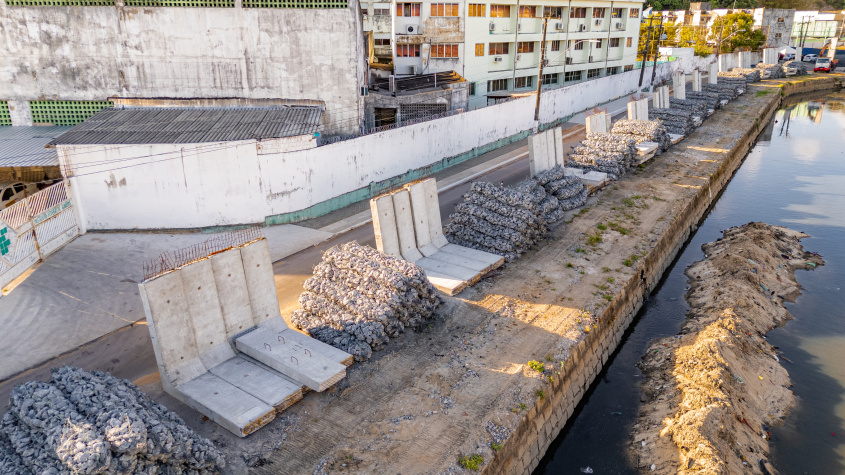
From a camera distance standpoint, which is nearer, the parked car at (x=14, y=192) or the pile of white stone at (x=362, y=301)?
the pile of white stone at (x=362, y=301)

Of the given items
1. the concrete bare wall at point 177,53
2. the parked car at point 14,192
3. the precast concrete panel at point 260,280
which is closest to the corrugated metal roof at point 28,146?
the parked car at point 14,192

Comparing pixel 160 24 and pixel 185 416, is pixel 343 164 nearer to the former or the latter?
pixel 160 24

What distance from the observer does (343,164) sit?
1006 inches

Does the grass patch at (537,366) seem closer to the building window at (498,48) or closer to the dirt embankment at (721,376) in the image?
the dirt embankment at (721,376)

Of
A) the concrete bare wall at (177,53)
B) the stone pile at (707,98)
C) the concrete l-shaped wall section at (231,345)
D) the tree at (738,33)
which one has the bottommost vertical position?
the concrete l-shaped wall section at (231,345)

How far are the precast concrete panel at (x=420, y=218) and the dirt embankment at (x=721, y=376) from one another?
852 centimetres

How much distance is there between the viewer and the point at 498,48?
172ft

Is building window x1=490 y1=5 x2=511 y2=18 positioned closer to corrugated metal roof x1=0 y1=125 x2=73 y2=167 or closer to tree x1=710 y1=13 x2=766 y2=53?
corrugated metal roof x1=0 y1=125 x2=73 y2=167

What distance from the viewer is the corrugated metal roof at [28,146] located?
23.5 m

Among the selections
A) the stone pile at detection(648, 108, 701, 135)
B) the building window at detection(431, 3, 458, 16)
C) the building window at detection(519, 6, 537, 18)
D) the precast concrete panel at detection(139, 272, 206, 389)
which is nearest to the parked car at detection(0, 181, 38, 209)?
the precast concrete panel at detection(139, 272, 206, 389)

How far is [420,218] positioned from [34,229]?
550 inches

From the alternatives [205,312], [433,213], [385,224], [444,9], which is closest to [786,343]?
[433,213]

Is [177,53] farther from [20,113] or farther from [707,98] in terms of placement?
[707,98]

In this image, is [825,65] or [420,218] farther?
[825,65]
